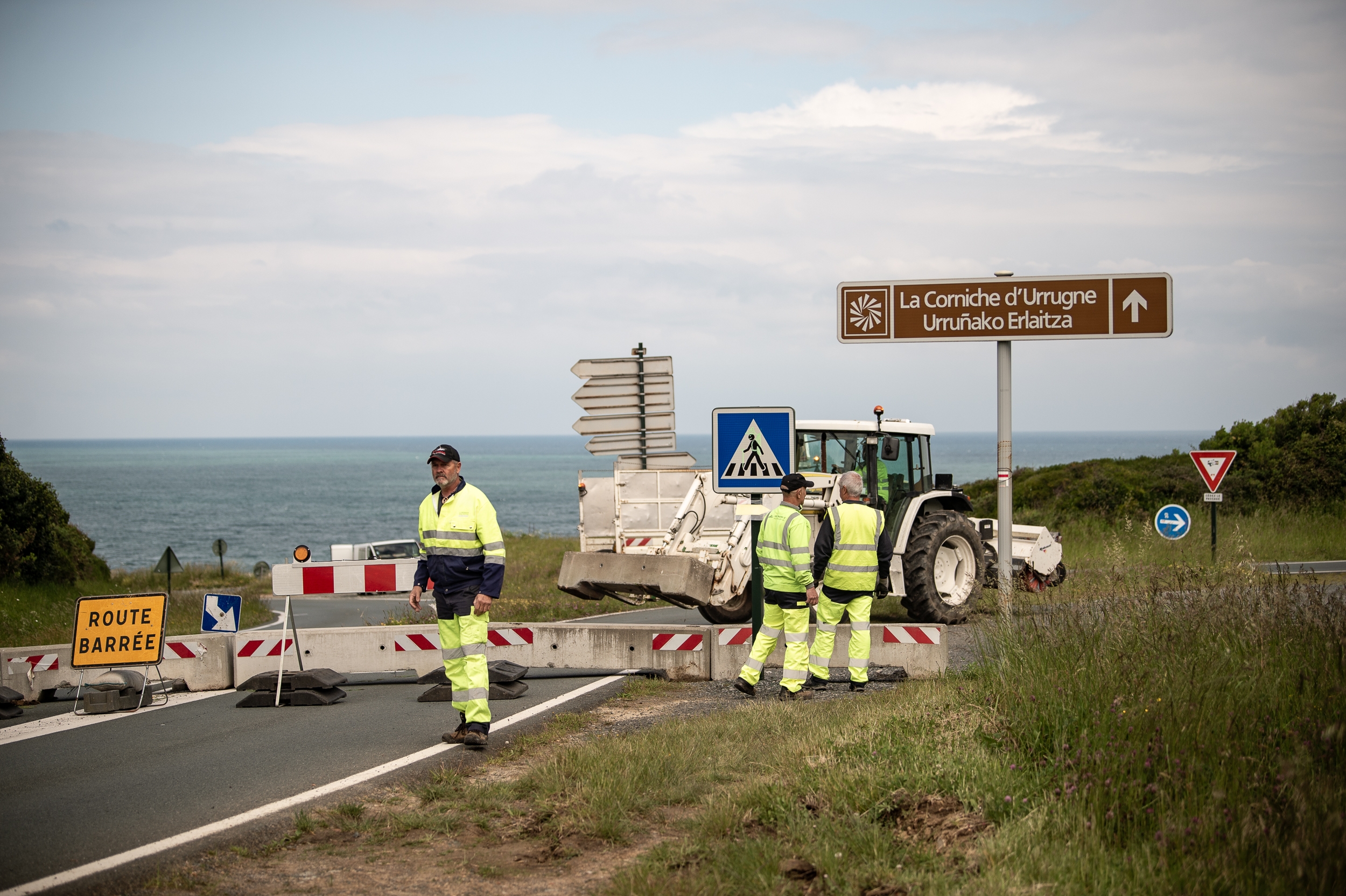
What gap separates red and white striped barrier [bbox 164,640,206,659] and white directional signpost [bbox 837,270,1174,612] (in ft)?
22.0

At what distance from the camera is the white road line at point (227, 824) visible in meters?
4.76

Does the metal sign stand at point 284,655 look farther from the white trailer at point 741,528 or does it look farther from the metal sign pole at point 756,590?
the metal sign pole at point 756,590

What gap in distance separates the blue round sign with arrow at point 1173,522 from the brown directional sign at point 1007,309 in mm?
8254

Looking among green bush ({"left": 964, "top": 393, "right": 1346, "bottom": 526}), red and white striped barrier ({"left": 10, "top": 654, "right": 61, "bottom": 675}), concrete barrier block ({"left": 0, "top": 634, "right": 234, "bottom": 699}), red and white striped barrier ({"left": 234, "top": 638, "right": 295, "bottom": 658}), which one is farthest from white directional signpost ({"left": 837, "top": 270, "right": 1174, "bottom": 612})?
green bush ({"left": 964, "top": 393, "right": 1346, "bottom": 526})

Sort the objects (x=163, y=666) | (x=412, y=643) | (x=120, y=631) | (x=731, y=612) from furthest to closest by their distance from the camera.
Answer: (x=731, y=612) < (x=412, y=643) < (x=163, y=666) < (x=120, y=631)

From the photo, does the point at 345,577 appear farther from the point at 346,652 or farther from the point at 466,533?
the point at 466,533

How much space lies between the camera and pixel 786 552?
8.92m

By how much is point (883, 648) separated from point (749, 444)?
7.44 ft

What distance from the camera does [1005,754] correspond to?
5539 mm

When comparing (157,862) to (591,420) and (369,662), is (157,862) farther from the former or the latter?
(591,420)

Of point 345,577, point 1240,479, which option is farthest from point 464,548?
point 1240,479

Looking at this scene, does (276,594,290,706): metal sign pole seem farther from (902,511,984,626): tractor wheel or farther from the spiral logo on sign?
(902,511,984,626): tractor wheel

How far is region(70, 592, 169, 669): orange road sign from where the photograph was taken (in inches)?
379

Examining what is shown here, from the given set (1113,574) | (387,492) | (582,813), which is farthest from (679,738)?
(387,492)
